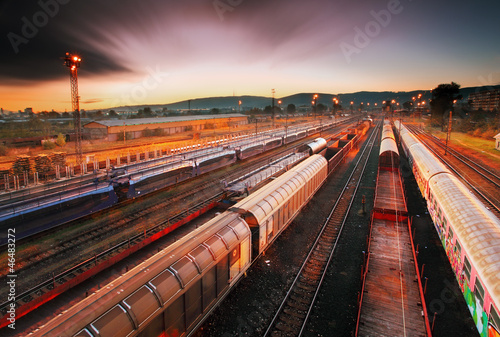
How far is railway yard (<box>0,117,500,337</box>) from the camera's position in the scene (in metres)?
8.48

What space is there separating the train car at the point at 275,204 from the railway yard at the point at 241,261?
0.09 metres

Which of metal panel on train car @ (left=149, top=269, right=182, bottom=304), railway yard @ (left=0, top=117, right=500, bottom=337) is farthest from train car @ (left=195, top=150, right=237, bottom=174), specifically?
metal panel on train car @ (left=149, top=269, right=182, bottom=304)

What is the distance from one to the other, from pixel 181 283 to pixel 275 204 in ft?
25.4

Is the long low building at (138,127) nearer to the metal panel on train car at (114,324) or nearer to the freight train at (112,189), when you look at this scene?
the freight train at (112,189)

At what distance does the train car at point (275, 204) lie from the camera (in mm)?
13352

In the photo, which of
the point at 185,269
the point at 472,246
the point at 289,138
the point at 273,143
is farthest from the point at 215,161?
the point at 472,246

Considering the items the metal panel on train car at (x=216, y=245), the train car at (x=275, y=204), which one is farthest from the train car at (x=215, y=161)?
the metal panel on train car at (x=216, y=245)

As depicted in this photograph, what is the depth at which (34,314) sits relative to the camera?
34.4 ft

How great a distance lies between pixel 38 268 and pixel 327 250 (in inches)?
596

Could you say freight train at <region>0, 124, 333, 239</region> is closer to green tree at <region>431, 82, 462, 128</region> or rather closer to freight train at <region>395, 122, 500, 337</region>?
freight train at <region>395, 122, 500, 337</region>

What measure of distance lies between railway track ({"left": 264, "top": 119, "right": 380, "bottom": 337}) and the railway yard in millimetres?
67

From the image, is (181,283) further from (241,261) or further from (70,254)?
(70,254)

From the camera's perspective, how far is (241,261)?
12.3 metres

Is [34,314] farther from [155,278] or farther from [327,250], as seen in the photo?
[327,250]
